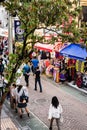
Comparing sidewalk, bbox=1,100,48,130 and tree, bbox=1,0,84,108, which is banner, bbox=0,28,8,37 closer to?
sidewalk, bbox=1,100,48,130

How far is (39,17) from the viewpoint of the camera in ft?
30.2

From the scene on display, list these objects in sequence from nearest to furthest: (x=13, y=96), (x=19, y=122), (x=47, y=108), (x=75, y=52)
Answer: (x=19, y=122)
(x=13, y=96)
(x=47, y=108)
(x=75, y=52)

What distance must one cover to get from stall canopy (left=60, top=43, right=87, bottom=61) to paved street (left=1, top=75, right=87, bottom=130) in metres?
2.02

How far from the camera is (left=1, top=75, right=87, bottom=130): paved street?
1409 centimetres

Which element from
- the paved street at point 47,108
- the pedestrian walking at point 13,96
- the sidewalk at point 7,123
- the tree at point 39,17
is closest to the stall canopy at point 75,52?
the paved street at point 47,108

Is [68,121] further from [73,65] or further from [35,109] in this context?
[73,65]

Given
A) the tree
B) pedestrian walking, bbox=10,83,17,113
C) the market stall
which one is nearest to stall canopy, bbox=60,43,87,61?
the market stall

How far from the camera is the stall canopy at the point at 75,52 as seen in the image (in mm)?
19906

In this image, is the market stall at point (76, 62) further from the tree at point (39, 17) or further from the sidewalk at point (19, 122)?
the tree at point (39, 17)

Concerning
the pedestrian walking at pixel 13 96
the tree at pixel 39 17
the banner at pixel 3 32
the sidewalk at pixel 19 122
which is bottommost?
the sidewalk at pixel 19 122

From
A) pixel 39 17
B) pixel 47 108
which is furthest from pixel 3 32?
pixel 39 17

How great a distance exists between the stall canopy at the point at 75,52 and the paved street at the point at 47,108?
2025 millimetres

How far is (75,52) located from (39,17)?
1165 cm

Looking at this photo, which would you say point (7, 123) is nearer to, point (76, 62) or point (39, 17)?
point (39, 17)
